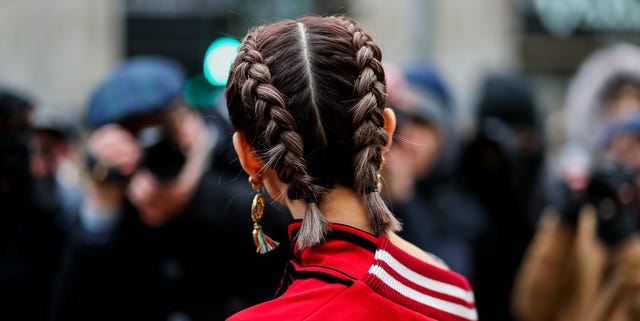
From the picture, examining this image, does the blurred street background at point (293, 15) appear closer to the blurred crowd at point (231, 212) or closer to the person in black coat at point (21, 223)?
the blurred crowd at point (231, 212)

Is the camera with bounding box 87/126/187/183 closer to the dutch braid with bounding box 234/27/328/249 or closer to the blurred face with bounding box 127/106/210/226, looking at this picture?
the blurred face with bounding box 127/106/210/226

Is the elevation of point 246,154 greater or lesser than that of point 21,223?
greater

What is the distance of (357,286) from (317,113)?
0.34 meters

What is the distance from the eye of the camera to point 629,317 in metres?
3.44

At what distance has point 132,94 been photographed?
11.2 ft

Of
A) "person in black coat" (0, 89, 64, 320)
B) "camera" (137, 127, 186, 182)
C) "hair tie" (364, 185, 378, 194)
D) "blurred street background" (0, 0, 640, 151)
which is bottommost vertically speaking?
"blurred street background" (0, 0, 640, 151)

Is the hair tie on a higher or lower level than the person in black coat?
higher

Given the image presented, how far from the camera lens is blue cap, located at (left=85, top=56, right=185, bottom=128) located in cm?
339

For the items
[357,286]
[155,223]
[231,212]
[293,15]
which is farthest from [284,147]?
[293,15]

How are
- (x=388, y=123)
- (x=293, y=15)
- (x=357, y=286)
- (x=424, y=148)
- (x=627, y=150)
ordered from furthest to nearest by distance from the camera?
(x=293, y=15) → (x=424, y=148) → (x=627, y=150) → (x=388, y=123) → (x=357, y=286)

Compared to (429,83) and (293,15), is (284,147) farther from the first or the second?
(293,15)

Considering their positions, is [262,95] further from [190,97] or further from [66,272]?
[190,97]

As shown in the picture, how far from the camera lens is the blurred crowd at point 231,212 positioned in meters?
3.25

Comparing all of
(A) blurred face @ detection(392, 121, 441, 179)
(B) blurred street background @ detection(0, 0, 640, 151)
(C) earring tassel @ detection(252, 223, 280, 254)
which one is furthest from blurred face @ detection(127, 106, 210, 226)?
(B) blurred street background @ detection(0, 0, 640, 151)
